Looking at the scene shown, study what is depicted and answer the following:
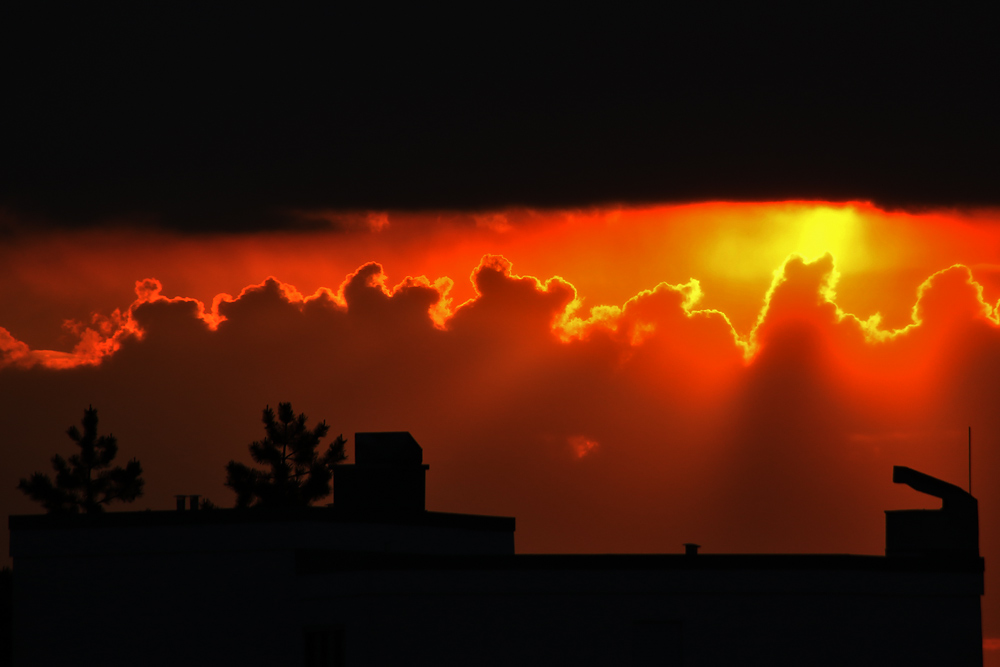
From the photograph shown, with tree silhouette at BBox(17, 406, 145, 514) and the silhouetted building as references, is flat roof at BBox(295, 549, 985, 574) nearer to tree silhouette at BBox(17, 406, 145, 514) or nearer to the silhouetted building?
the silhouetted building

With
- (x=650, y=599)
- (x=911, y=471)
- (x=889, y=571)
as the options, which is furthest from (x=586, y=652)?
(x=911, y=471)

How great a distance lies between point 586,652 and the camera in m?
32.4

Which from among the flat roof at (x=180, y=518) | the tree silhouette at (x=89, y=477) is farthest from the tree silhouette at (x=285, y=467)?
the flat roof at (x=180, y=518)

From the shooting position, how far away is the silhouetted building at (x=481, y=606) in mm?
32219

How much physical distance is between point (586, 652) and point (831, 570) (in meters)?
6.02

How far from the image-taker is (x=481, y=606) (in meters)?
32.7

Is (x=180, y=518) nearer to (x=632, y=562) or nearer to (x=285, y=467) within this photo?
(x=632, y=562)

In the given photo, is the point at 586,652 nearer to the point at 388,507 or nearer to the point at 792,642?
the point at 792,642

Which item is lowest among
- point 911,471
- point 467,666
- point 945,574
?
point 467,666

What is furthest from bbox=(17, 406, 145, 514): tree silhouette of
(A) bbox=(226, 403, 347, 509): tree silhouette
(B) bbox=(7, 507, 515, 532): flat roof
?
(B) bbox=(7, 507, 515, 532): flat roof

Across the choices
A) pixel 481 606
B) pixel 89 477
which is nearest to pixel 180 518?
pixel 481 606

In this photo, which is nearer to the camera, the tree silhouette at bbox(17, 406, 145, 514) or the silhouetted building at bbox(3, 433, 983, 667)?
the silhouetted building at bbox(3, 433, 983, 667)

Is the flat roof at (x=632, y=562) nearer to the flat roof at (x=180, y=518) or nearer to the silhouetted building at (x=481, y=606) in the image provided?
the silhouetted building at (x=481, y=606)

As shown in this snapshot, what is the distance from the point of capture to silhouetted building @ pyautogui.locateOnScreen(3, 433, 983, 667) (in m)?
32.2
